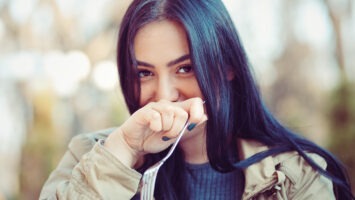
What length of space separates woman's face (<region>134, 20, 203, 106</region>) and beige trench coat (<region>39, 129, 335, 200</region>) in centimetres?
22

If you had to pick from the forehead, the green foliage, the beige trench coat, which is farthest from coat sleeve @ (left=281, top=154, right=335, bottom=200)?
the green foliage

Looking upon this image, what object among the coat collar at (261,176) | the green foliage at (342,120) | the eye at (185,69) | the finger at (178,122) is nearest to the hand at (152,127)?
the finger at (178,122)

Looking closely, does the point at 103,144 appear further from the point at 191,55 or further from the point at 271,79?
the point at 271,79

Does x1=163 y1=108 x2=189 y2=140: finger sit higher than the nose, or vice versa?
the nose

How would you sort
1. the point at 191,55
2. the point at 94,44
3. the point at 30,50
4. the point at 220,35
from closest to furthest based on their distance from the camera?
the point at 191,55
the point at 220,35
the point at 30,50
the point at 94,44

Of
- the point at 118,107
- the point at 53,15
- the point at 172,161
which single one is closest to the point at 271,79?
the point at 118,107

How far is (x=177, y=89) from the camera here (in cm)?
139

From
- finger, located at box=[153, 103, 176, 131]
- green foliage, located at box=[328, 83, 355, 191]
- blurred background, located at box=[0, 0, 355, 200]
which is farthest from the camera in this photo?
blurred background, located at box=[0, 0, 355, 200]

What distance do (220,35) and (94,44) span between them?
167 inches

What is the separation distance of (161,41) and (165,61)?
6 cm

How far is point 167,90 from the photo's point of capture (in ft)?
4.44

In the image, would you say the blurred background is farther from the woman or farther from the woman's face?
the woman's face

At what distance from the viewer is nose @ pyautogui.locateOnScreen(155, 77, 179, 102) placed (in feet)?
4.43

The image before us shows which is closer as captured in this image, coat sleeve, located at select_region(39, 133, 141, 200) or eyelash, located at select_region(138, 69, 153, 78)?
coat sleeve, located at select_region(39, 133, 141, 200)
